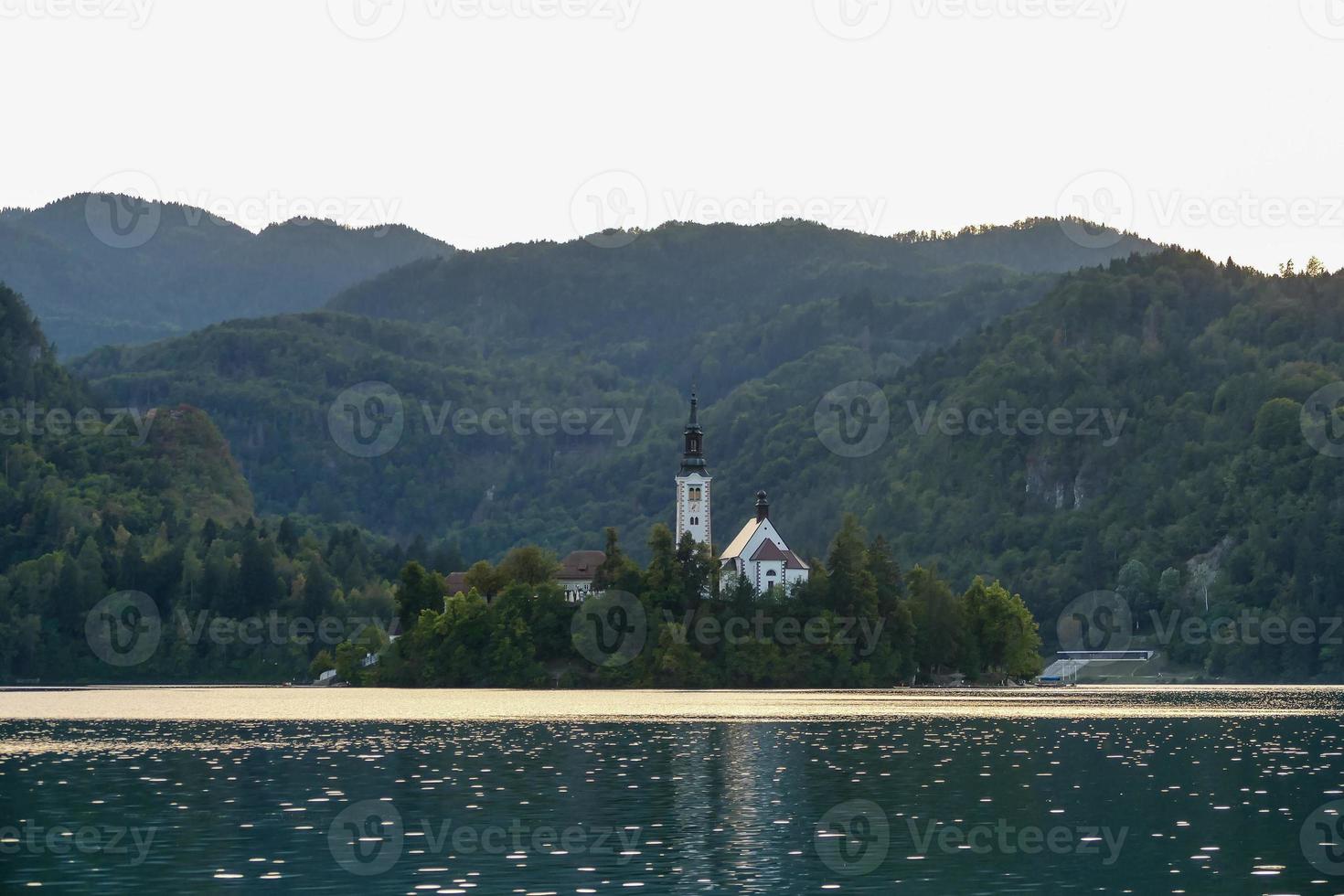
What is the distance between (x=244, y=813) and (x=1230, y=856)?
1223 inches

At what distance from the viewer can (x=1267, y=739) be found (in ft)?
335

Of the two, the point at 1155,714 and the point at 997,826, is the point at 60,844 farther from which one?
the point at 1155,714

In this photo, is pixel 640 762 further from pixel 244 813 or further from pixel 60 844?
pixel 60 844

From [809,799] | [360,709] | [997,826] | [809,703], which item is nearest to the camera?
[997,826]

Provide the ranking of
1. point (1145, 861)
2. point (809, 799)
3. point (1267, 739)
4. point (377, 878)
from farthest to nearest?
point (1267, 739) → point (809, 799) → point (1145, 861) → point (377, 878)

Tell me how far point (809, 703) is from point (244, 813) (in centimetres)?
9653

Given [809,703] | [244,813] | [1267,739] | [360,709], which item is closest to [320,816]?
[244,813]

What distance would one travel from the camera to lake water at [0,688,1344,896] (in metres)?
50.6

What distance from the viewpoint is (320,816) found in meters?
63.0

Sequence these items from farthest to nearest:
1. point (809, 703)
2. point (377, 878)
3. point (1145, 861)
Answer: point (809, 703) → point (1145, 861) → point (377, 878)

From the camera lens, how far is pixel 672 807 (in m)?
66.3

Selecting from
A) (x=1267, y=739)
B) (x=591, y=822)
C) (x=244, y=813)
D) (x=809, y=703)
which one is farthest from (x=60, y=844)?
(x=809, y=703)

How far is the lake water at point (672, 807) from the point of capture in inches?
1992

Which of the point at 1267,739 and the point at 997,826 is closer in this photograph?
the point at 997,826
